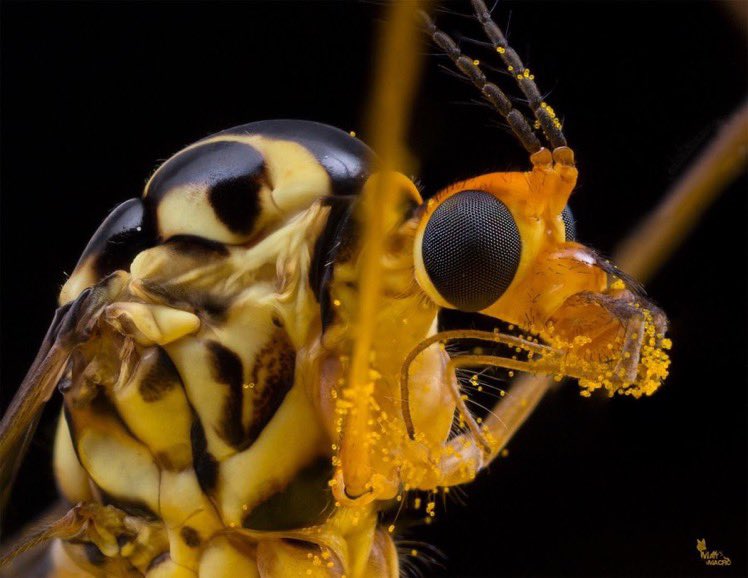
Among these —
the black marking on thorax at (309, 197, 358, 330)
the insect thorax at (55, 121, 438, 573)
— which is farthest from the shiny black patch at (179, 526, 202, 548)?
the black marking on thorax at (309, 197, 358, 330)

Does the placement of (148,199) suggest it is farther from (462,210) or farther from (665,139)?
(665,139)

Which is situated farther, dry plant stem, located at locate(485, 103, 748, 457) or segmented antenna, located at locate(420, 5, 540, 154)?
dry plant stem, located at locate(485, 103, 748, 457)

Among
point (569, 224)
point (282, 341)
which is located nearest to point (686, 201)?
point (569, 224)

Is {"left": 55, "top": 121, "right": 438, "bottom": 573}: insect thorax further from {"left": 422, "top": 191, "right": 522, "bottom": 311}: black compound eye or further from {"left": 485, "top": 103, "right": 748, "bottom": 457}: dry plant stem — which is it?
Answer: {"left": 485, "top": 103, "right": 748, "bottom": 457}: dry plant stem
